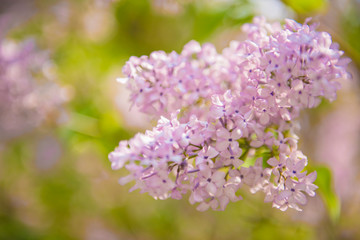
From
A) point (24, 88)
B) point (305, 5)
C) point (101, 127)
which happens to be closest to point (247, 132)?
point (305, 5)

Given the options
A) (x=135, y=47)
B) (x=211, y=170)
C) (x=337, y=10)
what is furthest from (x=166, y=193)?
(x=135, y=47)

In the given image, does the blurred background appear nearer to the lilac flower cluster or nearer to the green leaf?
the lilac flower cluster

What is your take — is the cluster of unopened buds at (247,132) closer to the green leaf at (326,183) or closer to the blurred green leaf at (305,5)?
the green leaf at (326,183)

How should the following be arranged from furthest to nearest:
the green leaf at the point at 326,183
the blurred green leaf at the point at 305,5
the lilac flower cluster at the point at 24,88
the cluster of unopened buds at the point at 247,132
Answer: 1. the lilac flower cluster at the point at 24,88
2. the blurred green leaf at the point at 305,5
3. the green leaf at the point at 326,183
4. the cluster of unopened buds at the point at 247,132


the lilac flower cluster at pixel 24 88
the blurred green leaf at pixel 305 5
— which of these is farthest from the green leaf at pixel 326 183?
the lilac flower cluster at pixel 24 88

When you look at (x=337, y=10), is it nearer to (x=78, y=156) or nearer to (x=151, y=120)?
(x=151, y=120)

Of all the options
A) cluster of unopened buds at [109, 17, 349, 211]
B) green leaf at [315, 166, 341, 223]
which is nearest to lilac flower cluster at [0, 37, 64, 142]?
cluster of unopened buds at [109, 17, 349, 211]
